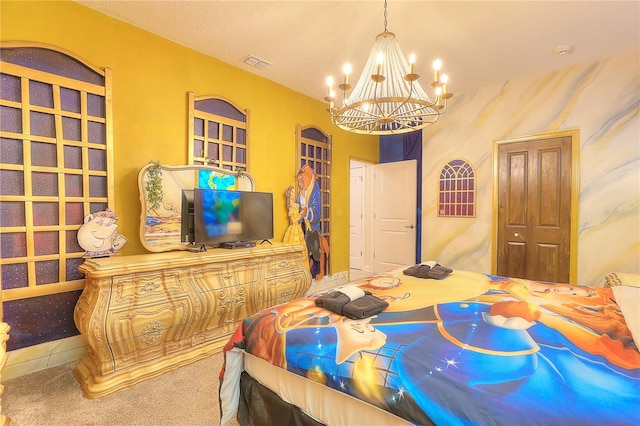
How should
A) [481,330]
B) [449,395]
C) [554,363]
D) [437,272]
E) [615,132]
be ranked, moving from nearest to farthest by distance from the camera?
[449,395] < [554,363] < [481,330] < [437,272] < [615,132]

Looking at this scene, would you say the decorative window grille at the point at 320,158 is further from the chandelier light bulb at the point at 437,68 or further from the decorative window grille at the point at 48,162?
the chandelier light bulb at the point at 437,68

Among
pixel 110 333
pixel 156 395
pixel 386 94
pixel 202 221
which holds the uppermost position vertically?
pixel 386 94

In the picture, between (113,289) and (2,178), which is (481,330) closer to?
(113,289)

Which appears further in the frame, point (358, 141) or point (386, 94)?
point (358, 141)

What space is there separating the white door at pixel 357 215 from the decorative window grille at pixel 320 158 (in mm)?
1226

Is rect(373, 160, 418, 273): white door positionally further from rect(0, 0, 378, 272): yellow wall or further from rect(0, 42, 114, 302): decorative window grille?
rect(0, 42, 114, 302): decorative window grille

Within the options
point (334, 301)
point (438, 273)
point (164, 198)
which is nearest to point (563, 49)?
point (438, 273)

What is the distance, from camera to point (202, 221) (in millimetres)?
2910

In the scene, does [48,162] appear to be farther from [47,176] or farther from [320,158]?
[320,158]

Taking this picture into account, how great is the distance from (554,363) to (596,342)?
1.23 ft

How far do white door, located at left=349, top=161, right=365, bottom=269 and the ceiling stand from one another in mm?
2578

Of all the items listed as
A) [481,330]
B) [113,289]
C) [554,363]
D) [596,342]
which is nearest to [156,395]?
[113,289]

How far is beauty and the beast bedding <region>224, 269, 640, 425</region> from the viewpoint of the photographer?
1.00 metres

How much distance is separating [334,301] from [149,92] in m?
2.60
